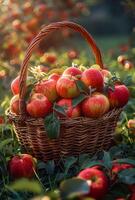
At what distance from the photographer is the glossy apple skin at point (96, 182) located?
2170 mm

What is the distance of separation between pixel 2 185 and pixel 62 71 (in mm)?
770

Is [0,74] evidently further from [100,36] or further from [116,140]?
[100,36]

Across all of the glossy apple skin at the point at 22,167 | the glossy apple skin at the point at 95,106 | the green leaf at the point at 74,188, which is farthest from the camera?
the glossy apple skin at the point at 95,106

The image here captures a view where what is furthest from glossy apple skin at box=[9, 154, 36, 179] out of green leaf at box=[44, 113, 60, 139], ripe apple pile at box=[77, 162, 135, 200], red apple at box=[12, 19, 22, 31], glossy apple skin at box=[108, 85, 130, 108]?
red apple at box=[12, 19, 22, 31]

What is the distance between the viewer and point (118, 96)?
290cm

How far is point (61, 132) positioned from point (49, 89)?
0.76 ft

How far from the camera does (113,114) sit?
2820mm

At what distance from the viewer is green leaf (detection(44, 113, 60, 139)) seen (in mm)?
2662

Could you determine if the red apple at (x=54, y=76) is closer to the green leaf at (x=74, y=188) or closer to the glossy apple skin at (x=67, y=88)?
the glossy apple skin at (x=67, y=88)

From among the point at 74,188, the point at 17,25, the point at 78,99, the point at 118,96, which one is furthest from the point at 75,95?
the point at 17,25

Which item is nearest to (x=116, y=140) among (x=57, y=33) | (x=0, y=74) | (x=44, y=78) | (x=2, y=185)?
(x=44, y=78)

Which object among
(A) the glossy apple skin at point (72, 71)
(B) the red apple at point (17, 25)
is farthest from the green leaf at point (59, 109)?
(B) the red apple at point (17, 25)

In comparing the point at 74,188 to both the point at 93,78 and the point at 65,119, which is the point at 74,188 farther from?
the point at 93,78

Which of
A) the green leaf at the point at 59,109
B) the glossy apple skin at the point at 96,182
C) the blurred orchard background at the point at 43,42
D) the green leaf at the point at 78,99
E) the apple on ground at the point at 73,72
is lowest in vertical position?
the blurred orchard background at the point at 43,42
